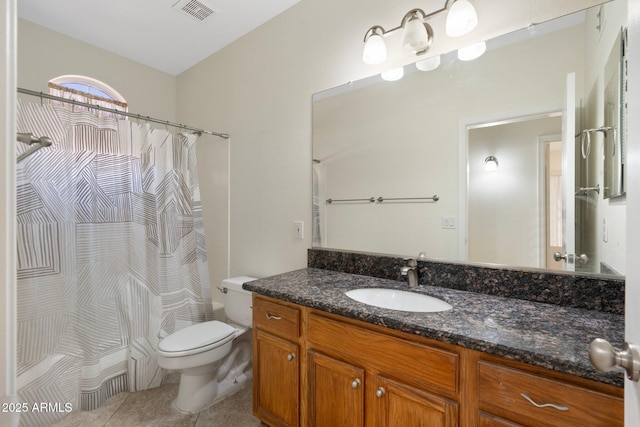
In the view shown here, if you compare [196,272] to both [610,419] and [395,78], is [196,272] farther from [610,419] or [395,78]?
[610,419]

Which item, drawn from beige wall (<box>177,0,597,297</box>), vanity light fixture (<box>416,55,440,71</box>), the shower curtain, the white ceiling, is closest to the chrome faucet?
beige wall (<box>177,0,597,297</box>)

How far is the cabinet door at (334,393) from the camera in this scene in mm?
1144

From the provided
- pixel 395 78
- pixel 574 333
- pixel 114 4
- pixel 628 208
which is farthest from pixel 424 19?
pixel 114 4

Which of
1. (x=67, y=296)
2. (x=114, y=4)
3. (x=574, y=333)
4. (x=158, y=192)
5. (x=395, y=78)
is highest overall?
(x=114, y=4)

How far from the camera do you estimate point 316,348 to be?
1273 millimetres

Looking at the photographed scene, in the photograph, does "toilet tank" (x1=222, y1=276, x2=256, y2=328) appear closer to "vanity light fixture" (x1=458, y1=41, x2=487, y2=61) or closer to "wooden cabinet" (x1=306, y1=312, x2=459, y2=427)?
"wooden cabinet" (x1=306, y1=312, x2=459, y2=427)

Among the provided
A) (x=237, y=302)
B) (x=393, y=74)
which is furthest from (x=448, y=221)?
(x=237, y=302)

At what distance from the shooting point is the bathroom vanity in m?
0.77

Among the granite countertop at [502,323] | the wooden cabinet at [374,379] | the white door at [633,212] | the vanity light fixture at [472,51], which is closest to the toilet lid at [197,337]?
the granite countertop at [502,323]

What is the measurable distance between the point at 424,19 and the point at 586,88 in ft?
2.47

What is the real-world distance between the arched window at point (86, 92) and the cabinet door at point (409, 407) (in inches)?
101

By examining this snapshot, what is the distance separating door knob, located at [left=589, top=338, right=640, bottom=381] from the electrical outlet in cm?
157

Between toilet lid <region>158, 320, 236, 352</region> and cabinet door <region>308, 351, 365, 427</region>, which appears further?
toilet lid <region>158, 320, 236, 352</region>

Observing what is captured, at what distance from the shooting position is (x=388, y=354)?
3.46 ft
